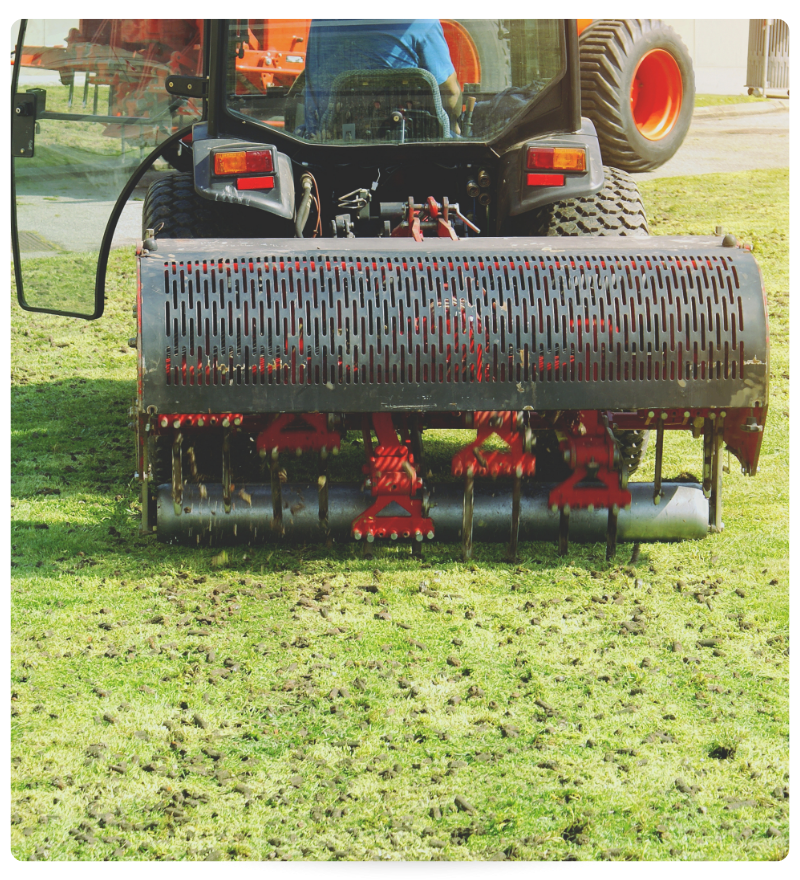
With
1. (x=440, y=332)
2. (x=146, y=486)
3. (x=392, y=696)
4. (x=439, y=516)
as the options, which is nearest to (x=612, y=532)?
(x=439, y=516)

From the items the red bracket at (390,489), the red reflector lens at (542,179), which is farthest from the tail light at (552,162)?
the red bracket at (390,489)

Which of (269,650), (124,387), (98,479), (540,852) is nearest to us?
(540,852)

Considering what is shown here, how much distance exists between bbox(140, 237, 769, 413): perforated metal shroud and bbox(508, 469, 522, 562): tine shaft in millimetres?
337

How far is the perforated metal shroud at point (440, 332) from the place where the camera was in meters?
3.95

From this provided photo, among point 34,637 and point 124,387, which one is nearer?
point 34,637

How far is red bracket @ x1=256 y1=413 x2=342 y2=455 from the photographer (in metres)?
4.16

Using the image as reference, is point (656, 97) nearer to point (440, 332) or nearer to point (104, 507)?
point (440, 332)

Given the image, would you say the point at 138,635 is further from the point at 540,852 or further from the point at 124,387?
the point at 124,387

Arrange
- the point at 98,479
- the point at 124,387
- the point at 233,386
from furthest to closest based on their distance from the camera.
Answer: the point at 124,387 → the point at 98,479 → the point at 233,386

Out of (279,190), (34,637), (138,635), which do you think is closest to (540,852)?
(138,635)

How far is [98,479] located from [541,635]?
2444 mm

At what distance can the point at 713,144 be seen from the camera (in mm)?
13289

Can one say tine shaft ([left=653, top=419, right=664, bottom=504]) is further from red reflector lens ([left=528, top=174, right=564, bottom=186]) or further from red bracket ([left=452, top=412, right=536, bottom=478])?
red reflector lens ([left=528, top=174, right=564, bottom=186])

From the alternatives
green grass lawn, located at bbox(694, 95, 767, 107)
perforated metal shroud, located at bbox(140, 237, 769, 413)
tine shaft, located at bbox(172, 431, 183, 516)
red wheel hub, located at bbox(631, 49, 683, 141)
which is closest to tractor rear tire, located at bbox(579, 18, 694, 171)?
red wheel hub, located at bbox(631, 49, 683, 141)
